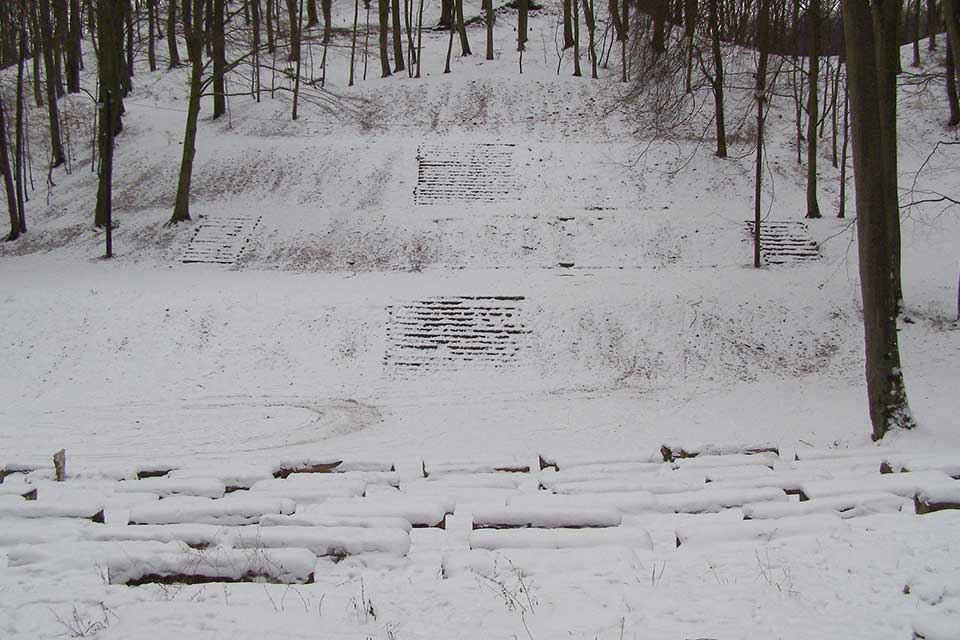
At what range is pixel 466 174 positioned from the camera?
25297mm

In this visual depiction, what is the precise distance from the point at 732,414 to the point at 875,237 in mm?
4929

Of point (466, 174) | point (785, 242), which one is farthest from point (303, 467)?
point (466, 174)

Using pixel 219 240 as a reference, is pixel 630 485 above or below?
below

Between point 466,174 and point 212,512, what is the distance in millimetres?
21246

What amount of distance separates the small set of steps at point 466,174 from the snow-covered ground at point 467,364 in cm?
29

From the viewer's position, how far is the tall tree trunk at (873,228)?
359 inches

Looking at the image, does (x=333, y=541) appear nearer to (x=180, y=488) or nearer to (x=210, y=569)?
(x=210, y=569)

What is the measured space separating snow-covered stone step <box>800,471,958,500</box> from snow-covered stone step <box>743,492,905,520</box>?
179mm

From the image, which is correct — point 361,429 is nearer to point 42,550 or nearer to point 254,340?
point 254,340

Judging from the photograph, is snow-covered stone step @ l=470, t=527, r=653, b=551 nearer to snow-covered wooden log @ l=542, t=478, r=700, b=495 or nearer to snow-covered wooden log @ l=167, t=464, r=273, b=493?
snow-covered wooden log @ l=542, t=478, r=700, b=495

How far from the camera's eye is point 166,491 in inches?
249

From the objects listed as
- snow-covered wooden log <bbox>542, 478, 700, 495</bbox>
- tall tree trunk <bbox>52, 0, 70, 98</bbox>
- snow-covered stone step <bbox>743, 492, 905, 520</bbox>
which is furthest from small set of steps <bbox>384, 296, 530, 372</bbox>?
tall tree trunk <bbox>52, 0, 70, 98</bbox>

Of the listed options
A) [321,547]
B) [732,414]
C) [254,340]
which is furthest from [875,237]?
[254,340]

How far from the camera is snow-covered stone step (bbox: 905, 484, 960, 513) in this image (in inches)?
194
